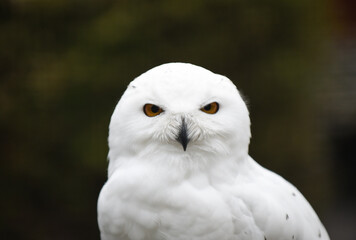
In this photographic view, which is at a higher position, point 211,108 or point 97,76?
point 211,108

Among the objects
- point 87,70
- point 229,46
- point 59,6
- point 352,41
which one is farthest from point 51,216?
point 352,41

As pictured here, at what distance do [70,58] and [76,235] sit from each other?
1444 mm

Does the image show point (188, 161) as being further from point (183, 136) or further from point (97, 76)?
point (97, 76)

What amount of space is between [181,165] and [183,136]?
0.15 metres

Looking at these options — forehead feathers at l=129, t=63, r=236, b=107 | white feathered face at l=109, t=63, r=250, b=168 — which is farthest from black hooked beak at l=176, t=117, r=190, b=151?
forehead feathers at l=129, t=63, r=236, b=107

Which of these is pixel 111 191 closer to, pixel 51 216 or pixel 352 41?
pixel 51 216

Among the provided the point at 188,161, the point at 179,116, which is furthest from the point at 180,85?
the point at 188,161

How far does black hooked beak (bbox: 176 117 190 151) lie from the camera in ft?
6.15

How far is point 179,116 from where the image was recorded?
6.25 feet

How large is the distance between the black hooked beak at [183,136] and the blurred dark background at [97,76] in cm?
198

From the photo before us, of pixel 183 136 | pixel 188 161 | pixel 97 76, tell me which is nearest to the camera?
pixel 183 136

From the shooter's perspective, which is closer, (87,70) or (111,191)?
(111,191)

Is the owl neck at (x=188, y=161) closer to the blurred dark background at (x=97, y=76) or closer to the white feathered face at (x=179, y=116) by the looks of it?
the white feathered face at (x=179, y=116)

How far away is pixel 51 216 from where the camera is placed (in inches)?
155
